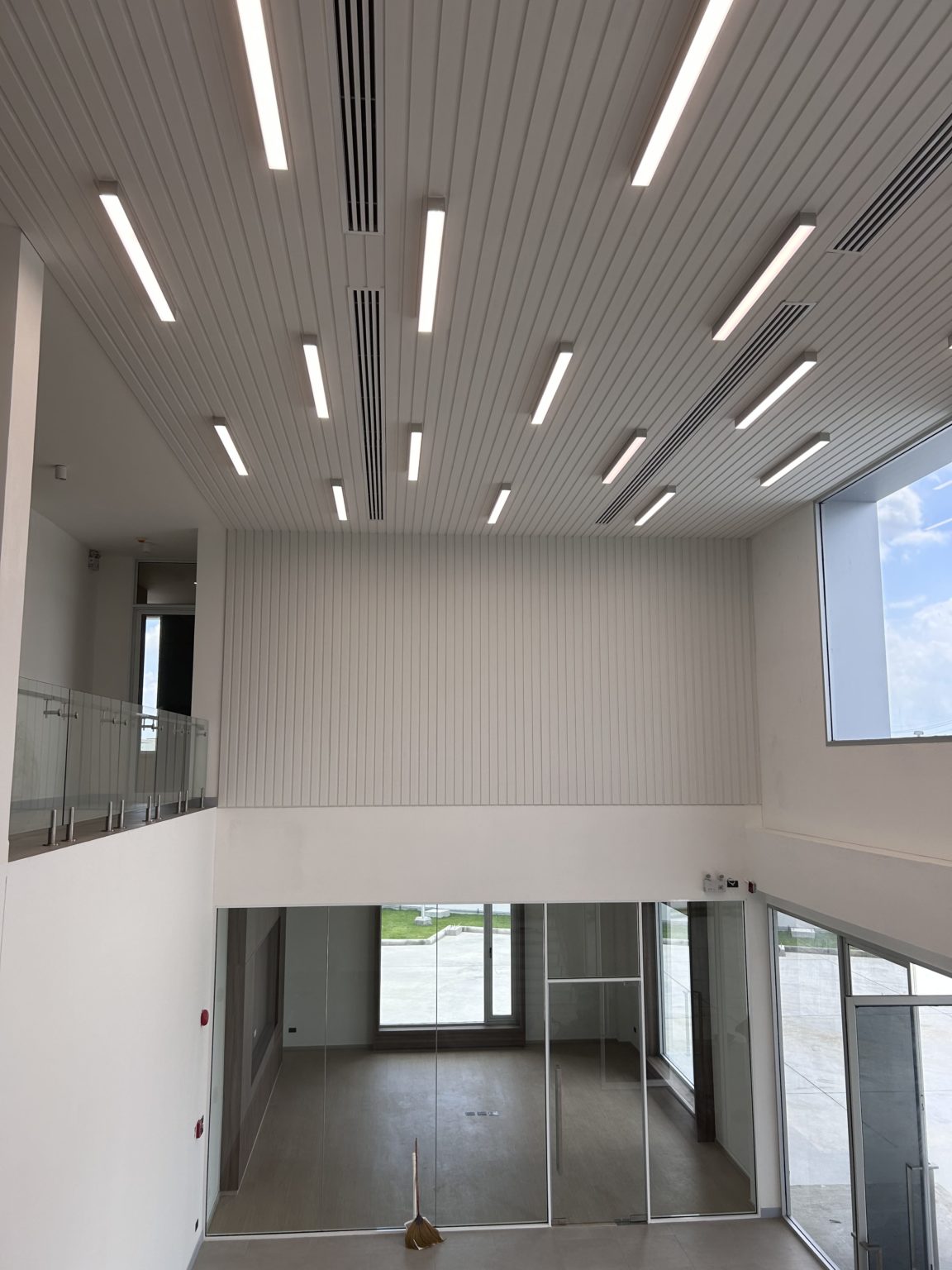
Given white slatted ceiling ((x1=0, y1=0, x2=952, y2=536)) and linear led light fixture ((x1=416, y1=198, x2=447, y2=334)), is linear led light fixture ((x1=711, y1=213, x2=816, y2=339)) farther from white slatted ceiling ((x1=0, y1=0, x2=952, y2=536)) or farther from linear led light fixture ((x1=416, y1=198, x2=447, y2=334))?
linear led light fixture ((x1=416, y1=198, x2=447, y2=334))

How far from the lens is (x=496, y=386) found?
682 cm

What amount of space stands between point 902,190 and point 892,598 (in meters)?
4.35

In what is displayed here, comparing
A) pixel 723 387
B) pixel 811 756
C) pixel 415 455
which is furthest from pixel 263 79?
pixel 811 756

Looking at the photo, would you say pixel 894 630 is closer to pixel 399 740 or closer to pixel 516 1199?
pixel 399 740

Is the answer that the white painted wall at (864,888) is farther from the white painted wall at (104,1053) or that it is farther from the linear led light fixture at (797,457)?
the white painted wall at (104,1053)

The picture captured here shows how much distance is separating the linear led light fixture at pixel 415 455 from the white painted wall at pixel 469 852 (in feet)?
13.1

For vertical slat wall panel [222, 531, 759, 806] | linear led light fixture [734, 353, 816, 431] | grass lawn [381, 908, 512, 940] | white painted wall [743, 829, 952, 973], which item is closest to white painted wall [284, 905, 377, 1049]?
grass lawn [381, 908, 512, 940]

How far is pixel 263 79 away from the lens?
3555 millimetres

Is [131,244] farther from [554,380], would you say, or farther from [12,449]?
[554,380]

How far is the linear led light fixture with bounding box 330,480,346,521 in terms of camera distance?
8943mm

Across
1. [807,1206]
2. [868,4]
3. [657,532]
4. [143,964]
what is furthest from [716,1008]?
[868,4]

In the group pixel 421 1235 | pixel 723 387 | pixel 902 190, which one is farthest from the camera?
pixel 421 1235

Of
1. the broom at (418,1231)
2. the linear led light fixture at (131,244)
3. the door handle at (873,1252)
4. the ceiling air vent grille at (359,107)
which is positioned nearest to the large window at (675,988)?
the broom at (418,1231)

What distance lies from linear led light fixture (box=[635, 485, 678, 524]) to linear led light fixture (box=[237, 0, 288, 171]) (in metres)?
5.90
